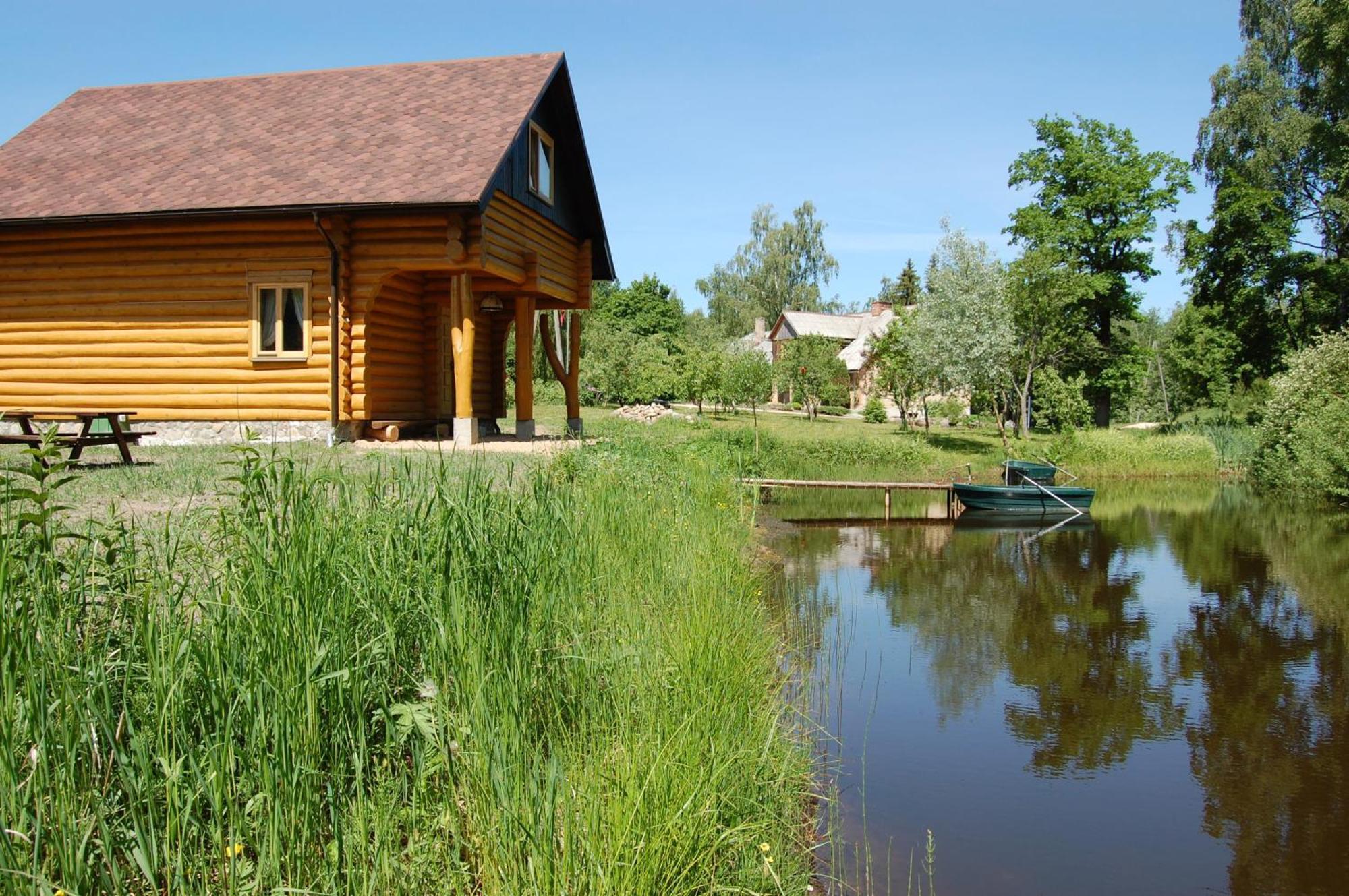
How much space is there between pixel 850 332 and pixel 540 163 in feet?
157

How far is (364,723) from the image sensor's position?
3.46 metres

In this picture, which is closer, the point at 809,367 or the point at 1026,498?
the point at 1026,498

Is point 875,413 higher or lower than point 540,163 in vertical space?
lower

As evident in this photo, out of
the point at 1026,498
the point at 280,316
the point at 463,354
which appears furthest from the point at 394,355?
the point at 1026,498

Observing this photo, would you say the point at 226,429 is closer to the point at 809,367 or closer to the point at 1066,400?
the point at 1066,400

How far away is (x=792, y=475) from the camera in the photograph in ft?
86.6

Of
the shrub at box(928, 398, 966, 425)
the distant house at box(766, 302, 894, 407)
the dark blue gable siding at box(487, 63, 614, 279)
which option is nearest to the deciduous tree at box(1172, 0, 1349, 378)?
the shrub at box(928, 398, 966, 425)

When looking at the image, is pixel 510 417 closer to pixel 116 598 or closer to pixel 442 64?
pixel 442 64

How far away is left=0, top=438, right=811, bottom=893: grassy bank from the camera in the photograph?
9.39ft

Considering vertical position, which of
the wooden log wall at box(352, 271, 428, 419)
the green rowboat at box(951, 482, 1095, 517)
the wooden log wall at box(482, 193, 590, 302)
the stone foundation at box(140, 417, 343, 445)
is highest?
the wooden log wall at box(482, 193, 590, 302)

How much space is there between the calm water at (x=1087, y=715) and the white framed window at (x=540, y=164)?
841 cm

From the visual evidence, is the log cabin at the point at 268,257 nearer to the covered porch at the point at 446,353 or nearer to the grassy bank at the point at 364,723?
the covered porch at the point at 446,353

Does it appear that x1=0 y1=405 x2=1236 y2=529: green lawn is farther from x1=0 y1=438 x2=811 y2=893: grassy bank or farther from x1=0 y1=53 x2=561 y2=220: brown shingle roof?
x1=0 y1=438 x2=811 y2=893: grassy bank

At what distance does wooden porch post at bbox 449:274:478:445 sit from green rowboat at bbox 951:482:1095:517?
1230 cm
